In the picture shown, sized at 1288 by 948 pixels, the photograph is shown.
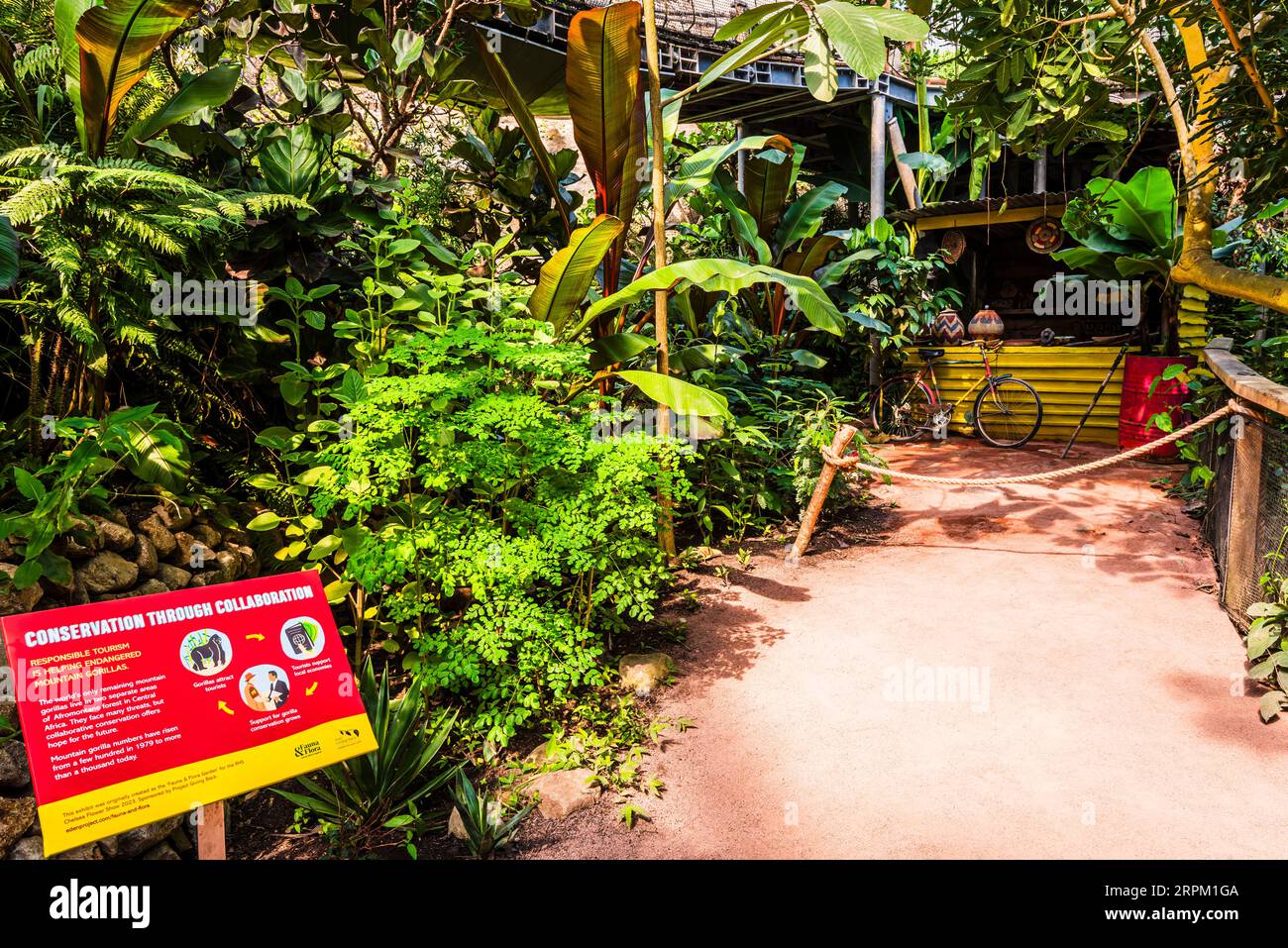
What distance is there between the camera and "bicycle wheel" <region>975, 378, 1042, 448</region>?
29.7 feet

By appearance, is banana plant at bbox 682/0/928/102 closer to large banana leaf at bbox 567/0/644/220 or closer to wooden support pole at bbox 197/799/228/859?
large banana leaf at bbox 567/0/644/220

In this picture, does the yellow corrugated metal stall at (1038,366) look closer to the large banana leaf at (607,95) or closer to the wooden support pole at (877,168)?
the wooden support pole at (877,168)

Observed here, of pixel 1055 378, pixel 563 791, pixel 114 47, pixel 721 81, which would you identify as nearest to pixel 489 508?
pixel 563 791

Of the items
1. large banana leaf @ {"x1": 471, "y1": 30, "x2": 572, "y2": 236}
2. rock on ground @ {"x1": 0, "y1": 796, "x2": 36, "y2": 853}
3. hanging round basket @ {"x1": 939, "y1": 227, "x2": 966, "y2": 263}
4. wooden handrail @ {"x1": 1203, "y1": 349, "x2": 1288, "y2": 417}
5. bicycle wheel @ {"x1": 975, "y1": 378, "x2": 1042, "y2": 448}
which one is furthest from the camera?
hanging round basket @ {"x1": 939, "y1": 227, "x2": 966, "y2": 263}

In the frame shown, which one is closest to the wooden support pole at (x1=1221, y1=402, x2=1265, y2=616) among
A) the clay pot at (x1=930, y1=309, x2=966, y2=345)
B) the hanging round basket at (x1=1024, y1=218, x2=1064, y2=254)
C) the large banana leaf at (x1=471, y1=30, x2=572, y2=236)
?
the large banana leaf at (x1=471, y1=30, x2=572, y2=236)

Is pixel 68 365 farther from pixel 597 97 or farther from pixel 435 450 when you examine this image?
pixel 597 97

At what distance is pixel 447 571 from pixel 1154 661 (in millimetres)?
3237

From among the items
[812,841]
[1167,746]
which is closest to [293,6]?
[812,841]

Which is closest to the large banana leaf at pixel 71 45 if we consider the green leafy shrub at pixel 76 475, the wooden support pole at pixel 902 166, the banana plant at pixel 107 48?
the banana plant at pixel 107 48

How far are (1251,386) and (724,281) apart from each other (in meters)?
2.63

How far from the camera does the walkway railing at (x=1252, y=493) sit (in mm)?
3840

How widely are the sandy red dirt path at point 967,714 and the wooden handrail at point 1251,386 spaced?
→ 113 centimetres

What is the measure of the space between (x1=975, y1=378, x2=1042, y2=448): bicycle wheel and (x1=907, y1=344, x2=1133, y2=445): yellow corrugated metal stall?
22 cm

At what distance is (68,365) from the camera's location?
3.26 m
